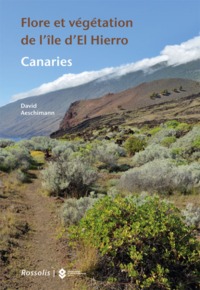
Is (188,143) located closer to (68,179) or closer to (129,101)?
(68,179)

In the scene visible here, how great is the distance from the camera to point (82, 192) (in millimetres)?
11875

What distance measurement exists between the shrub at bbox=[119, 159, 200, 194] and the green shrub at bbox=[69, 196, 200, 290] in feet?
16.5

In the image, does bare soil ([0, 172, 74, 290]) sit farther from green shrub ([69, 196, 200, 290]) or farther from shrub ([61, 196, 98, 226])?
green shrub ([69, 196, 200, 290])

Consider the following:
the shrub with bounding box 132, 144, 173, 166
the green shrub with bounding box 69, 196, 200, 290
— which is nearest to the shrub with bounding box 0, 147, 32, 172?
the shrub with bounding box 132, 144, 173, 166

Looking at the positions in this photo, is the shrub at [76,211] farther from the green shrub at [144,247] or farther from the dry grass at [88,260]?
the green shrub at [144,247]

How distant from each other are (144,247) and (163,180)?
5.76 m

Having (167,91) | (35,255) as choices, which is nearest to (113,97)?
(167,91)

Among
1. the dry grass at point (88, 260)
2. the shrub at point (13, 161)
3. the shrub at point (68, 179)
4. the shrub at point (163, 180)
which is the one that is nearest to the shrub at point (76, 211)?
the dry grass at point (88, 260)

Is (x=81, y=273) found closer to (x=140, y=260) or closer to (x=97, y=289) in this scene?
(x=97, y=289)

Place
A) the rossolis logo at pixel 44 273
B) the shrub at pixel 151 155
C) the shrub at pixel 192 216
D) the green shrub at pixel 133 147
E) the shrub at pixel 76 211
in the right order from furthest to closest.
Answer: the green shrub at pixel 133 147 → the shrub at pixel 151 155 → the shrub at pixel 76 211 → the shrub at pixel 192 216 → the rossolis logo at pixel 44 273

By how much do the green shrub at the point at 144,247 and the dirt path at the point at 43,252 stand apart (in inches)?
30.2

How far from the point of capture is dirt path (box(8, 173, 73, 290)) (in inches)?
235

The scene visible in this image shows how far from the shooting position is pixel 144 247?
575cm

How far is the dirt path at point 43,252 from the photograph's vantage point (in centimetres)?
597
